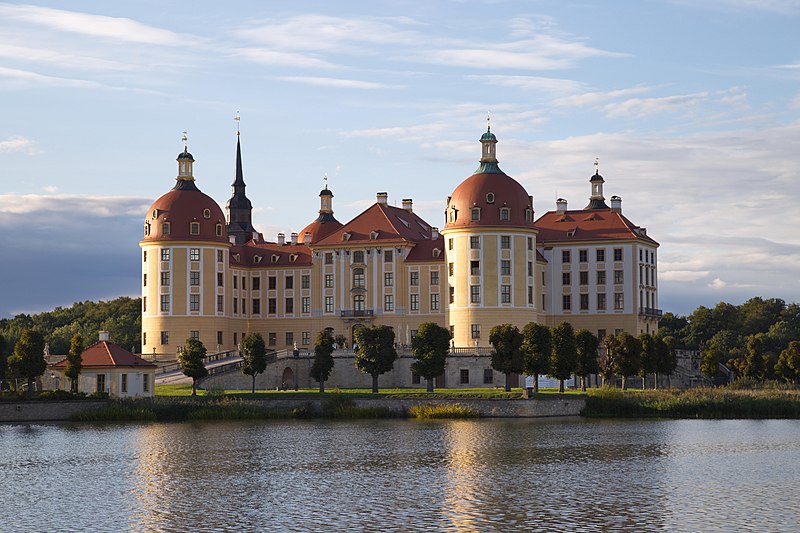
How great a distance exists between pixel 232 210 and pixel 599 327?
40.8 metres

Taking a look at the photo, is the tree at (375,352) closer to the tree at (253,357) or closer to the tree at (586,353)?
the tree at (253,357)

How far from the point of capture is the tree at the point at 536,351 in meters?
78.7

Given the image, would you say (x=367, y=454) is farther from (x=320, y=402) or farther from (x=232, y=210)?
(x=232, y=210)

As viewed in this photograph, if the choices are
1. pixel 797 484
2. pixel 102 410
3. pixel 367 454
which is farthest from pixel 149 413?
pixel 797 484

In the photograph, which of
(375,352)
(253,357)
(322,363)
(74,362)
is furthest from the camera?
(322,363)

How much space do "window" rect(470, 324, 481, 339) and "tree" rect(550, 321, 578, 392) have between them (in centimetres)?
1842

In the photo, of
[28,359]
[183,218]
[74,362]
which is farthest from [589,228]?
[28,359]

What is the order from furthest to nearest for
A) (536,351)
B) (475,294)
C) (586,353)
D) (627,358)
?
(475,294) → (627,358) → (586,353) → (536,351)

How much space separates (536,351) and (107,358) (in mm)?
24498

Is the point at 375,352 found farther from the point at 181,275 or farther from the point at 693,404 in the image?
the point at 181,275

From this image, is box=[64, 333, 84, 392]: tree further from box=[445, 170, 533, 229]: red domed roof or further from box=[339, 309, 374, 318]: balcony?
box=[445, 170, 533, 229]: red domed roof

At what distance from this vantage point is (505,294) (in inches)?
3927

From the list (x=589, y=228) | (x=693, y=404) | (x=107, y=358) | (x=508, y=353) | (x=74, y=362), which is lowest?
(x=693, y=404)

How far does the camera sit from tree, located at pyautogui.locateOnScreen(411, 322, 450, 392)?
81.8m
